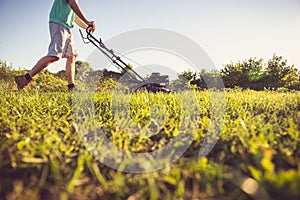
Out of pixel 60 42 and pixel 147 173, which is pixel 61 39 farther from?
pixel 147 173

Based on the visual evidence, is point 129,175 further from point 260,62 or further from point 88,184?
point 260,62

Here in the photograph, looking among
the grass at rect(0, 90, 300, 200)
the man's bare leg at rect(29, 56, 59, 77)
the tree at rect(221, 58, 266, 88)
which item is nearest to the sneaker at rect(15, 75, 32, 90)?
the man's bare leg at rect(29, 56, 59, 77)

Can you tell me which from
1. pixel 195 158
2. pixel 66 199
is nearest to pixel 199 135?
pixel 195 158

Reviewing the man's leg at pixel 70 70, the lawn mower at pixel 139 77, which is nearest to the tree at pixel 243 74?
the lawn mower at pixel 139 77

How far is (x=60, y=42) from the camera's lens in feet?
12.6

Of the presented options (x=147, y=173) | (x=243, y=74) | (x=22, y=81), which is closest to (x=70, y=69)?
(x=22, y=81)

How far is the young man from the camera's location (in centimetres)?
376

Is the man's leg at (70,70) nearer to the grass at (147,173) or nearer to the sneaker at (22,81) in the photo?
the sneaker at (22,81)

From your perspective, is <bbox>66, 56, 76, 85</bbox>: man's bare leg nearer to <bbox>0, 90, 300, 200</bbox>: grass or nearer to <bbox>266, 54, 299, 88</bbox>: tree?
<bbox>0, 90, 300, 200</bbox>: grass

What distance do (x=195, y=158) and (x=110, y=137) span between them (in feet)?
1.75

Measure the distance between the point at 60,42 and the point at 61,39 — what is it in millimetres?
60

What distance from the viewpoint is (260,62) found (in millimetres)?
13797

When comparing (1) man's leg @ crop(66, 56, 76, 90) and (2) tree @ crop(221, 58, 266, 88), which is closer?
(1) man's leg @ crop(66, 56, 76, 90)

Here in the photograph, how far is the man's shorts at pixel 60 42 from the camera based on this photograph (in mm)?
3770
